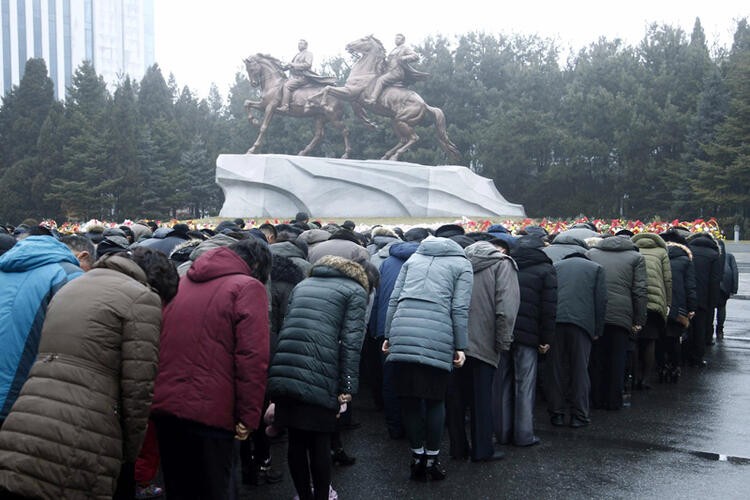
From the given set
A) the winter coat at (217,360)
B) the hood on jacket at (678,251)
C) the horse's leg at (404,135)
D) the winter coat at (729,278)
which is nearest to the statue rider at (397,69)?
the horse's leg at (404,135)

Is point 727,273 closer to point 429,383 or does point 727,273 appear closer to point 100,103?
point 429,383

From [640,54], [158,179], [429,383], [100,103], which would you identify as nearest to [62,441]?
[429,383]

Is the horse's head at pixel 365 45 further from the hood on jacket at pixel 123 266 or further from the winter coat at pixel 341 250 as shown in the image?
the hood on jacket at pixel 123 266

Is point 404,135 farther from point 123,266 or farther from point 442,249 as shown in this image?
point 123,266

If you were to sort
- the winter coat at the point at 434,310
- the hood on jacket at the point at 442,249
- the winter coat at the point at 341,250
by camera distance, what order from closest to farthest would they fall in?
the winter coat at the point at 434,310, the hood on jacket at the point at 442,249, the winter coat at the point at 341,250

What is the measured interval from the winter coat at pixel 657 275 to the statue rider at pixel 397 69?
53.2ft

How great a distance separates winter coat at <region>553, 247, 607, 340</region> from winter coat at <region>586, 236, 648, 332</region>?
0.46m

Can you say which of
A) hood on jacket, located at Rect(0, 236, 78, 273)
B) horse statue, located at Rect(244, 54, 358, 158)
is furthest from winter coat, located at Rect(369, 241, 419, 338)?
horse statue, located at Rect(244, 54, 358, 158)

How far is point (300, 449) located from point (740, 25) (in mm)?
56675

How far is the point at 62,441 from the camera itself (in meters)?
2.72

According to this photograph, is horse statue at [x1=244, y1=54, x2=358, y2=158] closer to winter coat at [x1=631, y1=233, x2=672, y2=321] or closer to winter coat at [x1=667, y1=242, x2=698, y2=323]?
winter coat at [x1=667, y1=242, x2=698, y2=323]

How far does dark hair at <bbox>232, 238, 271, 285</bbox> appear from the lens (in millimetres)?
3600

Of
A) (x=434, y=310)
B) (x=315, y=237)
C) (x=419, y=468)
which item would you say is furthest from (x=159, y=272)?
(x=315, y=237)

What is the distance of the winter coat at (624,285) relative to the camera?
21.3ft
